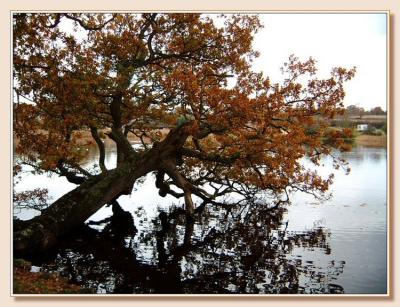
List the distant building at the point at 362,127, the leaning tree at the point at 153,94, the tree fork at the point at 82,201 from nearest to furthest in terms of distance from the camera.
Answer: the leaning tree at the point at 153,94 → the distant building at the point at 362,127 → the tree fork at the point at 82,201

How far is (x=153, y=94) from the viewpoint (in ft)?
37.6

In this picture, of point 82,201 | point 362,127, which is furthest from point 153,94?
point 362,127

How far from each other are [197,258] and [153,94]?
4631 millimetres

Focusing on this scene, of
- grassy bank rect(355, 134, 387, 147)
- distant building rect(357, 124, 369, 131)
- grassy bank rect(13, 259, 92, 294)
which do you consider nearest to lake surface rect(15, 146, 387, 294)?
grassy bank rect(355, 134, 387, 147)

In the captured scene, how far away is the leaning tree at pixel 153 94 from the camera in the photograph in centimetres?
860

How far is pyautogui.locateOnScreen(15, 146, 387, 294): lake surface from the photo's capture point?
8.14m

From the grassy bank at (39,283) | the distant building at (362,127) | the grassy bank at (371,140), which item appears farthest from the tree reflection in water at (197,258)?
the distant building at (362,127)

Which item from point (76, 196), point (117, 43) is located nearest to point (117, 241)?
point (76, 196)

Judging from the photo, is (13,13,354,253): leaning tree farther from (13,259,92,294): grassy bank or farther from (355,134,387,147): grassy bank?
(13,259,92,294): grassy bank

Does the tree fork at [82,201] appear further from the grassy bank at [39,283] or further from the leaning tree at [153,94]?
the grassy bank at [39,283]

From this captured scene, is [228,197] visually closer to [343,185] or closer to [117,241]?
[343,185]

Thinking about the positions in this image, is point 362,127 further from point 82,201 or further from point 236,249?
point 82,201

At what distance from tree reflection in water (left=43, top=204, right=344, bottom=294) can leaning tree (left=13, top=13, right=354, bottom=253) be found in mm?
1194

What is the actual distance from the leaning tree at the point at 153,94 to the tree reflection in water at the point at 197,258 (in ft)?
3.92
